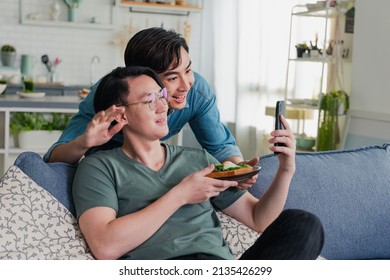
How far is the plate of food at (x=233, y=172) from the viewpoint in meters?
2.01

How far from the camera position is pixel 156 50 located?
2.35 meters

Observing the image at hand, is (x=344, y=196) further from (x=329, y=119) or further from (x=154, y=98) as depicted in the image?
Answer: (x=329, y=119)

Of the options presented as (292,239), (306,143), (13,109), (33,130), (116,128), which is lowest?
(306,143)

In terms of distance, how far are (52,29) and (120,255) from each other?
661 centimetres

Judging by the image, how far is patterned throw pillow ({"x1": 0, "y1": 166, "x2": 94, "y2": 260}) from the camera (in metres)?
1.97

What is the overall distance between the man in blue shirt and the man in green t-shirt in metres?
0.07

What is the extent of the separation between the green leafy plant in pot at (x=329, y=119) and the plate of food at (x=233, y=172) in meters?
3.76

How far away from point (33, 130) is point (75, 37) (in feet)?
10.8

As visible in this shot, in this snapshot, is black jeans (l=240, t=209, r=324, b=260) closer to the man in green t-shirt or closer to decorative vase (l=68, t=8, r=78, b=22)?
the man in green t-shirt

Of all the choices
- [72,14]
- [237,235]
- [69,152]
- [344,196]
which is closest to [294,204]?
[344,196]

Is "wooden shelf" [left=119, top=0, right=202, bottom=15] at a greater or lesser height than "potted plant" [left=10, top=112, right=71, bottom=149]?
greater

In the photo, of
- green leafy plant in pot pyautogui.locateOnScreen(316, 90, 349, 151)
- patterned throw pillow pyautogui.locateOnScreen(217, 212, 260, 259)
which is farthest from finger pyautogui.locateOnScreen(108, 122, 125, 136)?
green leafy plant in pot pyautogui.locateOnScreen(316, 90, 349, 151)

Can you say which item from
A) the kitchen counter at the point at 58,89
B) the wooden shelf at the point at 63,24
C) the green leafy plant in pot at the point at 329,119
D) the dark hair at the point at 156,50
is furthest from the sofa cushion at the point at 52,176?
the wooden shelf at the point at 63,24
